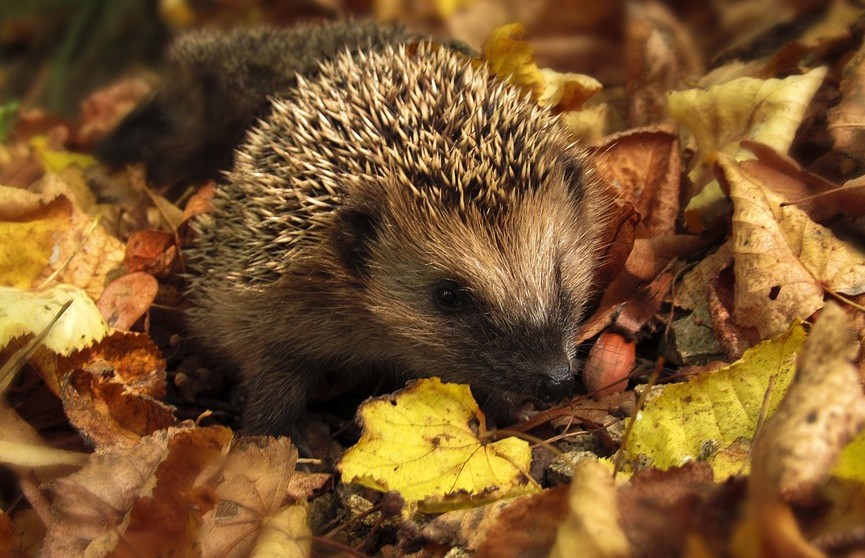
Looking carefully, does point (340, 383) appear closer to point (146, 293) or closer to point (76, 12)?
point (146, 293)

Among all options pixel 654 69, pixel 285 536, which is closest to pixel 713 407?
pixel 285 536

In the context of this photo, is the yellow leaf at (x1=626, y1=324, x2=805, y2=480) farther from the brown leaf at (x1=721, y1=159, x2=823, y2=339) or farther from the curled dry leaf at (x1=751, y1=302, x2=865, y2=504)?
the curled dry leaf at (x1=751, y1=302, x2=865, y2=504)

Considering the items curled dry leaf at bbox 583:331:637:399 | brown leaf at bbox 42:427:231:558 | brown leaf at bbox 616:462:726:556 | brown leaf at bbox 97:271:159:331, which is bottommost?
curled dry leaf at bbox 583:331:637:399

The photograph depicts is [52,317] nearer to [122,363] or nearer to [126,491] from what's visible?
[122,363]

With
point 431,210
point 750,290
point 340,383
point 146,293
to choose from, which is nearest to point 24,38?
point 146,293

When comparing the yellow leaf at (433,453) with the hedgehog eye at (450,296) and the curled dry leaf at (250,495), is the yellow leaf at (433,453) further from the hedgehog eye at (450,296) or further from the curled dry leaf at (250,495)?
the hedgehog eye at (450,296)

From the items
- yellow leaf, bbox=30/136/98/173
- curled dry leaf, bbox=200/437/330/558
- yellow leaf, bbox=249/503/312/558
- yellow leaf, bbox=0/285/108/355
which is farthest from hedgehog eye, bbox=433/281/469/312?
yellow leaf, bbox=30/136/98/173
